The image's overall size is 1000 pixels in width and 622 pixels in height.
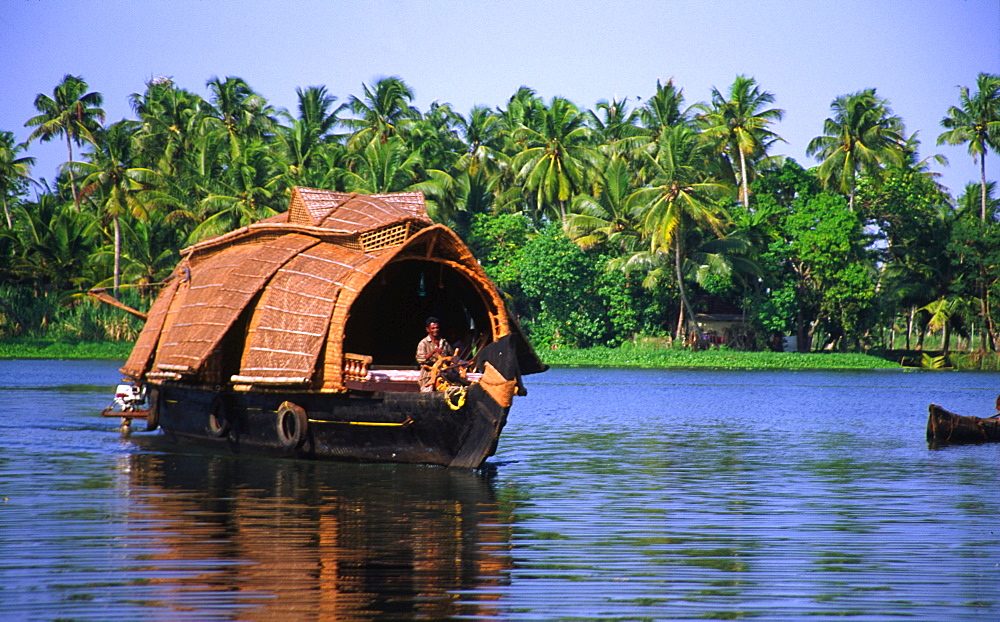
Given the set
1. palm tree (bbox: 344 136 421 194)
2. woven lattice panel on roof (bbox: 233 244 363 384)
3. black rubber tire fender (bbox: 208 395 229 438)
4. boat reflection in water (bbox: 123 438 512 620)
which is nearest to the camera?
boat reflection in water (bbox: 123 438 512 620)

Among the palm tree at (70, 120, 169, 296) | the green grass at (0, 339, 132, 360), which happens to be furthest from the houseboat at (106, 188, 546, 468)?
the palm tree at (70, 120, 169, 296)

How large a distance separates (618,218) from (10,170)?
1102 inches

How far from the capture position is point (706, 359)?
44.1 meters

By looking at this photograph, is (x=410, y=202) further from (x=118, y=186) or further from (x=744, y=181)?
(x=744, y=181)

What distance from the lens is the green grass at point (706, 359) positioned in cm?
4406

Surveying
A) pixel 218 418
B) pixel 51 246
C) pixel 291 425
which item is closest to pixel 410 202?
pixel 291 425

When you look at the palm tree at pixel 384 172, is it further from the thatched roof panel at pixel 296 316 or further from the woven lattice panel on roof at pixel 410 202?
the thatched roof panel at pixel 296 316

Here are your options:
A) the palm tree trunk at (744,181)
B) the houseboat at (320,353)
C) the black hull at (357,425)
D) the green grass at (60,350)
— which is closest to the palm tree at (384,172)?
the green grass at (60,350)

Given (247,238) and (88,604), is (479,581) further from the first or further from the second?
(247,238)

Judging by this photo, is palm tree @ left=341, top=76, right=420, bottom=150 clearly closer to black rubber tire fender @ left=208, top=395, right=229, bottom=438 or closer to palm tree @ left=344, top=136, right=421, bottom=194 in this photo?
palm tree @ left=344, top=136, right=421, bottom=194

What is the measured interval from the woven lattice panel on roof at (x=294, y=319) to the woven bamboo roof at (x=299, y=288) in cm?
1

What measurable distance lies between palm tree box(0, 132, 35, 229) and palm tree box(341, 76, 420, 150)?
15.6m

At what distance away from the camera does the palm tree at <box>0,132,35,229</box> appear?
48.8 metres

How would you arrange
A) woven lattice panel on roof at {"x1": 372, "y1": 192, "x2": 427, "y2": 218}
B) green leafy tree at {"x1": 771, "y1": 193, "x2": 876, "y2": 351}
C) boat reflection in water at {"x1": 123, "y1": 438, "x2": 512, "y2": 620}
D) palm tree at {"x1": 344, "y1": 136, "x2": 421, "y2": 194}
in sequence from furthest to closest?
green leafy tree at {"x1": 771, "y1": 193, "x2": 876, "y2": 351} < palm tree at {"x1": 344, "y1": 136, "x2": 421, "y2": 194} < woven lattice panel on roof at {"x1": 372, "y1": 192, "x2": 427, "y2": 218} < boat reflection in water at {"x1": 123, "y1": 438, "x2": 512, "y2": 620}
